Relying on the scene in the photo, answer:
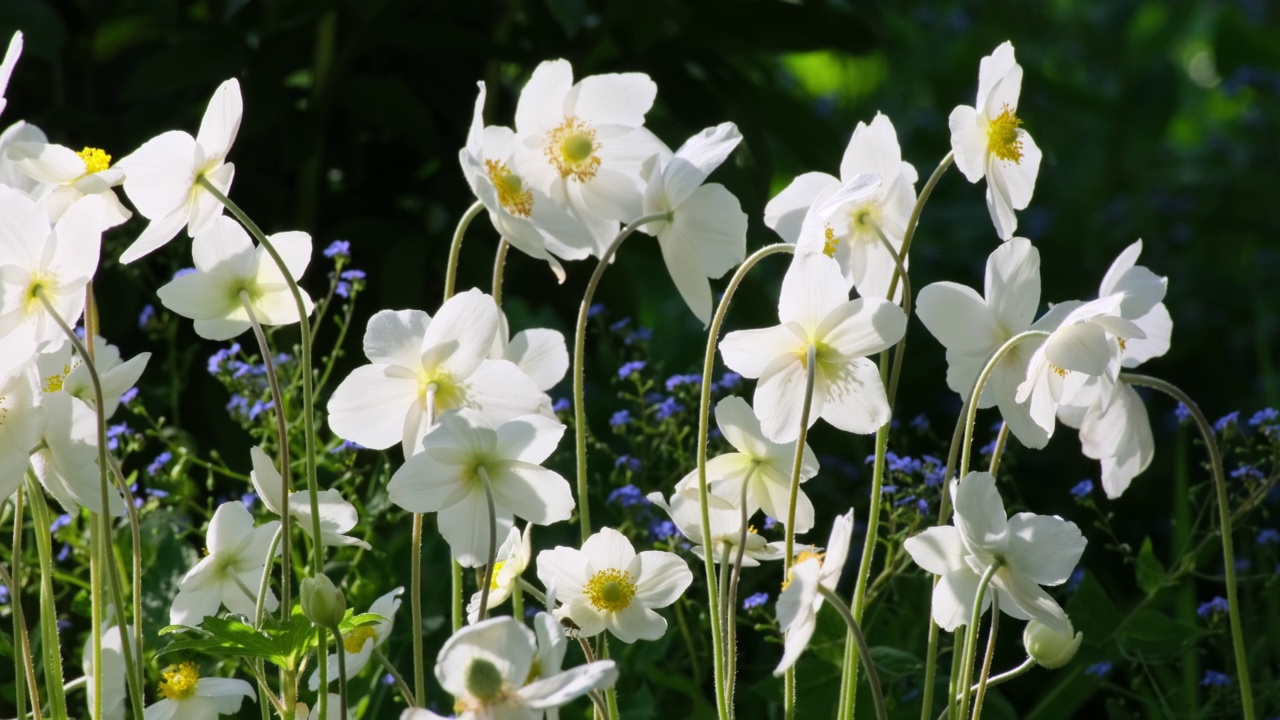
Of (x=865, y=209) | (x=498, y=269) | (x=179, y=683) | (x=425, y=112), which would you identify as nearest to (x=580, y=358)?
(x=498, y=269)

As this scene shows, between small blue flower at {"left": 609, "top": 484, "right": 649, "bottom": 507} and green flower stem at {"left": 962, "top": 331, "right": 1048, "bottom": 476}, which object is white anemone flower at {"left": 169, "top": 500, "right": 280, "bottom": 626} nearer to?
small blue flower at {"left": 609, "top": 484, "right": 649, "bottom": 507}

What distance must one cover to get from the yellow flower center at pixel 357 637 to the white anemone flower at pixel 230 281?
17 cm

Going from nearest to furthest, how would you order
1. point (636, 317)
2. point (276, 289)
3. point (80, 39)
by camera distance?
point (276, 289)
point (636, 317)
point (80, 39)

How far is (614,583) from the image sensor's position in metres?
0.65

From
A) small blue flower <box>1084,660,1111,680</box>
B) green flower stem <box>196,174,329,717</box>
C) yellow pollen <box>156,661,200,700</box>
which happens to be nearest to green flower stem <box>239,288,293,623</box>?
green flower stem <box>196,174,329,717</box>

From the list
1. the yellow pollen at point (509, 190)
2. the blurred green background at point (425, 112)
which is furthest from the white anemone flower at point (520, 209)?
the blurred green background at point (425, 112)

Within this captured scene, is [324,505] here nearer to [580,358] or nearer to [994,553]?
[580,358]

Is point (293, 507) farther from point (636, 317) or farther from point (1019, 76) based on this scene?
point (636, 317)

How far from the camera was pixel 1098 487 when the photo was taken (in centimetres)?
204

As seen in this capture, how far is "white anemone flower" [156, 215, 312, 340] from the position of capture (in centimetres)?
66

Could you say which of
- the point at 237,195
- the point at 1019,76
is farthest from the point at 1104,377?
the point at 237,195

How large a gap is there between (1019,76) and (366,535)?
0.56 metres

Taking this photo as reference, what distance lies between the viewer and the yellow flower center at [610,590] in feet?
2.14

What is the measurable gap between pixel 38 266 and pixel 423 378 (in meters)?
0.18
